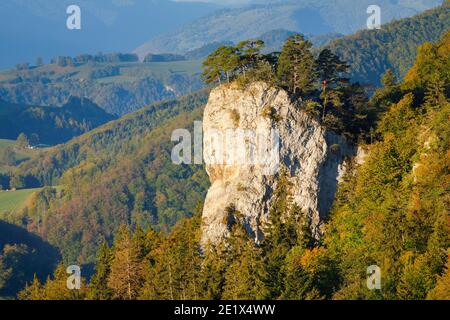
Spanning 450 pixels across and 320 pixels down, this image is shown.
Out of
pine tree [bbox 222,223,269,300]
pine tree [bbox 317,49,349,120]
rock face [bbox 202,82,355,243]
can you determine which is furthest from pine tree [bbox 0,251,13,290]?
pine tree [bbox 317,49,349,120]

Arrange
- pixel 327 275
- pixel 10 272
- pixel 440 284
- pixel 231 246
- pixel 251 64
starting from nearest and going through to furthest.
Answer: pixel 440 284 → pixel 327 275 → pixel 231 246 → pixel 251 64 → pixel 10 272

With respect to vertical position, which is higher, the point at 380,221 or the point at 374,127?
the point at 374,127

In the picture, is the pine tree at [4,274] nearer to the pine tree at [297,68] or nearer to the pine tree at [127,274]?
the pine tree at [127,274]

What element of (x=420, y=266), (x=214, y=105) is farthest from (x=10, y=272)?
(x=420, y=266)

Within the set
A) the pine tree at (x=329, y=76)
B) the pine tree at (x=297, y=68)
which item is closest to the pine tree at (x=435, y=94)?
the pine tree at (x=329, y=76)

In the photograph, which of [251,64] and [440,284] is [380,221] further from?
[251,64]

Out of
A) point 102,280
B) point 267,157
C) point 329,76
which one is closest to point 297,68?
point 329,76

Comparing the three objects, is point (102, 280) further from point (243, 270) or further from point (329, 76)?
point (329, 76)
